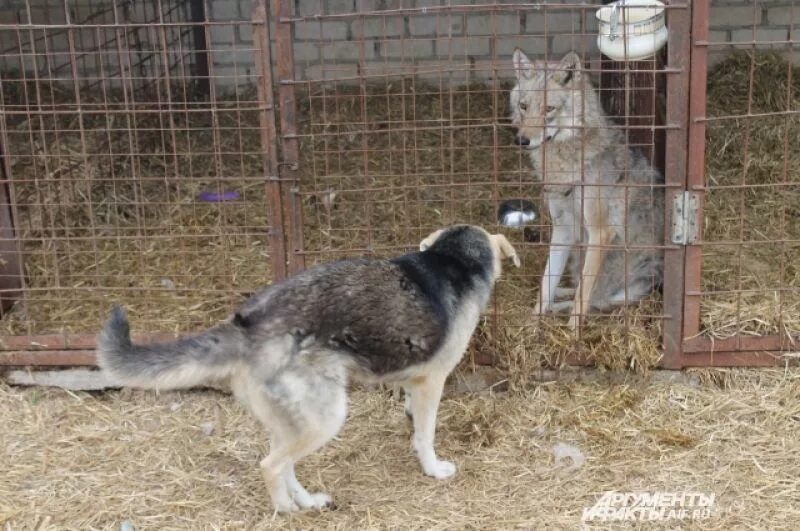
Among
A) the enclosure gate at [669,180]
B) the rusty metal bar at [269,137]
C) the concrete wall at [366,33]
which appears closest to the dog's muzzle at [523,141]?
the enclosure gate at [669,180]

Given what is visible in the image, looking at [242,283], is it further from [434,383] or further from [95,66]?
[95,66]

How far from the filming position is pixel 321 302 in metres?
4.24

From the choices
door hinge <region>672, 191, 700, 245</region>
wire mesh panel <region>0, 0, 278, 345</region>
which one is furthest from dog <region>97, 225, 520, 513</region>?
door hinge <region>672, 191, 700, 245</region>

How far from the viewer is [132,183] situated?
8.04 metres

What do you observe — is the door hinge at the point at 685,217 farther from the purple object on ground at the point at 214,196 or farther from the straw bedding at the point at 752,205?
the purple object on ground at the point at 214,196

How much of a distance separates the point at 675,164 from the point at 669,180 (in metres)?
0.09

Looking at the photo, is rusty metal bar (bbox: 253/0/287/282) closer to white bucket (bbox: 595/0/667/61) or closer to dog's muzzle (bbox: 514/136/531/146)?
dog's muzzle (bbox: 514/136/531/146)

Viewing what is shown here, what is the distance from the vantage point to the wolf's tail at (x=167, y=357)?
388 centimetres

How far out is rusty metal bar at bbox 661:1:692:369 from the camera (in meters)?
5.01

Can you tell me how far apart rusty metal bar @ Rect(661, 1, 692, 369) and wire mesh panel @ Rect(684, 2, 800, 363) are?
0.06 metres

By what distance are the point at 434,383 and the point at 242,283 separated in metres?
2.25

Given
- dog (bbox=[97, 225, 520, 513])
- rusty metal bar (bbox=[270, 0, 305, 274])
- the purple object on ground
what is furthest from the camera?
the purple object on ground

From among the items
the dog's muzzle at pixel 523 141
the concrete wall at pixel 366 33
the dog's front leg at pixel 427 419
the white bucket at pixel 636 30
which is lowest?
the dog's front leg at pixel 427 419

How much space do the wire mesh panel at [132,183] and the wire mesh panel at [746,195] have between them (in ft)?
8.56
